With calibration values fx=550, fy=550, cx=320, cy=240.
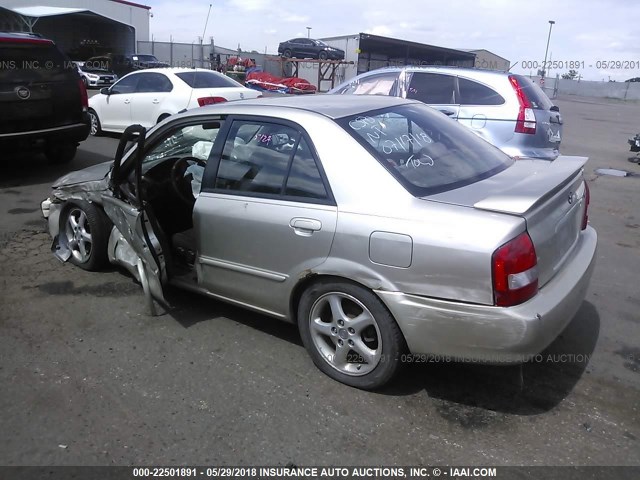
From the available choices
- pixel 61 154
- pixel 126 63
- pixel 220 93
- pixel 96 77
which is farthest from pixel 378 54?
pixel 61 154

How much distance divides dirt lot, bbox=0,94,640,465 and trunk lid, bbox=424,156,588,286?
771 millimetres

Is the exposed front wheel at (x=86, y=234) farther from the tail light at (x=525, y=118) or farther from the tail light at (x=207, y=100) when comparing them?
the tail light at (x=207, y=100)

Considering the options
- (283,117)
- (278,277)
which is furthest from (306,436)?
(283,117)

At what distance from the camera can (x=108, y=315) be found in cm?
399

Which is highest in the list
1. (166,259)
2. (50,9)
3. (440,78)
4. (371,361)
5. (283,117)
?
(50,9)

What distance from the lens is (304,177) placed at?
3.21 m

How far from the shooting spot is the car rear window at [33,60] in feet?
23.0

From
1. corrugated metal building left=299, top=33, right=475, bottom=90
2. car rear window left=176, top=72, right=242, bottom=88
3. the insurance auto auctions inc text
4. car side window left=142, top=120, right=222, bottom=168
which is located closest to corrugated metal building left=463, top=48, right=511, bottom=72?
corrugated metal building left=299, top=33, right=475, bottom=90

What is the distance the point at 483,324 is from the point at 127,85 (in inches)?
401

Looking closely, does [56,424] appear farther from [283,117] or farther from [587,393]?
[587,393]

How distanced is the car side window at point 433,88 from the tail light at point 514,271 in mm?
5299

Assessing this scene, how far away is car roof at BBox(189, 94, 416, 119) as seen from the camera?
3.41m

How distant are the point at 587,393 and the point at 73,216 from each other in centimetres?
411

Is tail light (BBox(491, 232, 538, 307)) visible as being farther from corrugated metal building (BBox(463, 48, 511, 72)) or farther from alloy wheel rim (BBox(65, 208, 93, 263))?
corrugated metal building (BBox(463, 48, 511, 72))
